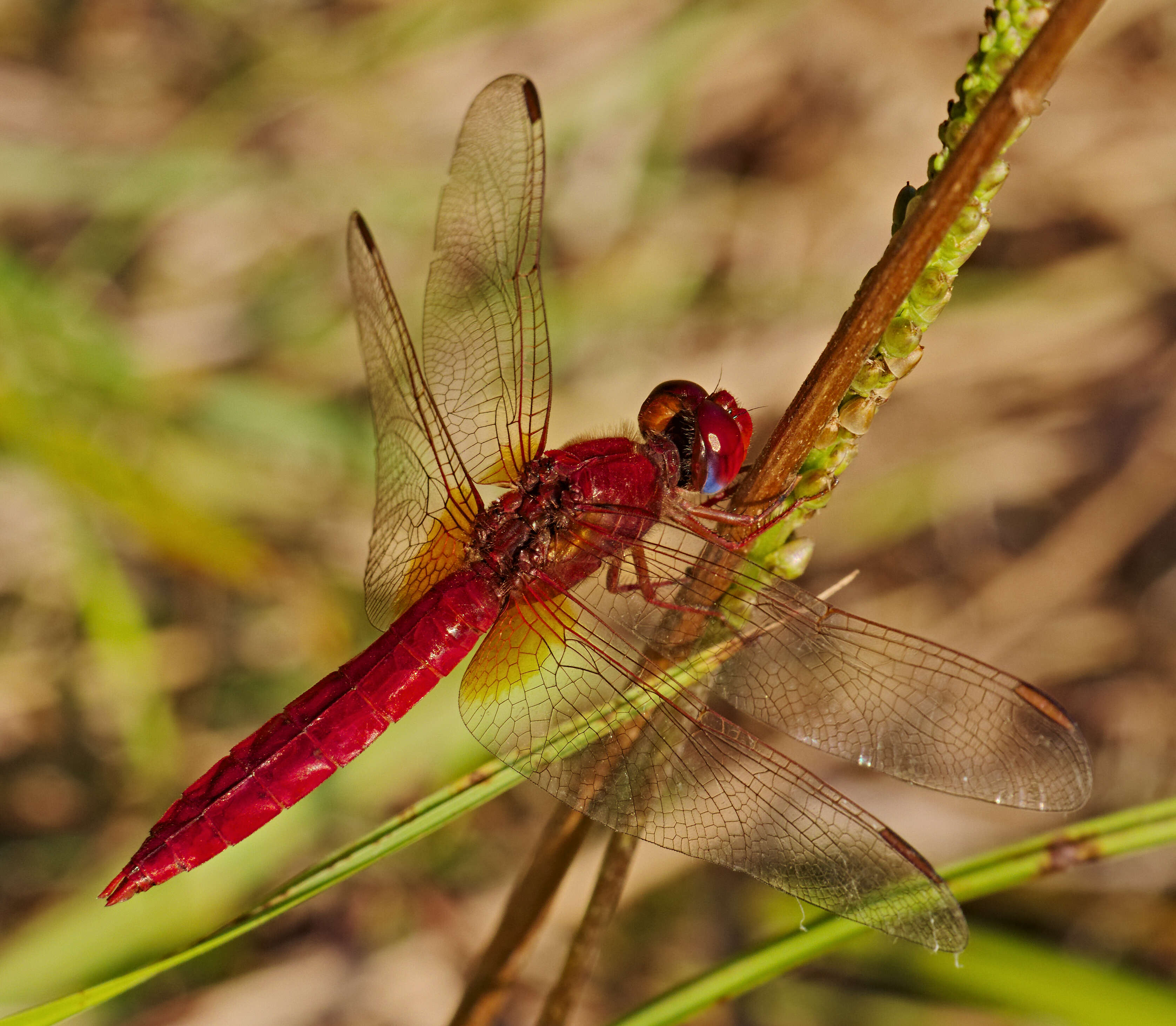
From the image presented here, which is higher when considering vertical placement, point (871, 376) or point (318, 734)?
point (871, 376)

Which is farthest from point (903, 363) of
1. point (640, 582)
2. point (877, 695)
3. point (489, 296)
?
point (489, 296)

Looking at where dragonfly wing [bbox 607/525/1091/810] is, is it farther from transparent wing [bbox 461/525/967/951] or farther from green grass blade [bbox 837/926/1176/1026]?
green grass blade [bbox 837/926/1176/1026]

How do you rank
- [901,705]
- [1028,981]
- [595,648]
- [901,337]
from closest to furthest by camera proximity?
[901,337] < [901,705] < [595,648] < [1028,981]

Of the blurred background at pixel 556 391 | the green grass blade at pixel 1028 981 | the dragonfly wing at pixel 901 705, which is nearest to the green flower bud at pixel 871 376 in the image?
the dragonfly wing at pixel 901 705

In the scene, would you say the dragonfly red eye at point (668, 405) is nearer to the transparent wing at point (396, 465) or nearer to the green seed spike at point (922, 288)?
the transparent wing at point (396, 465)

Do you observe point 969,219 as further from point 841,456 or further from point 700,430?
point 700,430

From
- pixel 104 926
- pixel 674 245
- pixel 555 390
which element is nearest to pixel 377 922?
pixel 104 926
